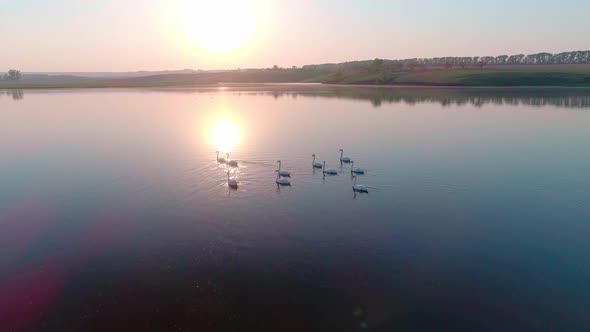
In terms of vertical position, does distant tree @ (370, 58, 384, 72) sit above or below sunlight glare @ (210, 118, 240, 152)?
above

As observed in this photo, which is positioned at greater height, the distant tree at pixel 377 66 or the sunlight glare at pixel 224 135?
the distant tree at pixel 377 66

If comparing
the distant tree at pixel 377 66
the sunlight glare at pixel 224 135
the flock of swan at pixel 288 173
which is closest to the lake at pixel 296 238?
the flock of swan at pixel 288 173

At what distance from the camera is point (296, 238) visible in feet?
61.8

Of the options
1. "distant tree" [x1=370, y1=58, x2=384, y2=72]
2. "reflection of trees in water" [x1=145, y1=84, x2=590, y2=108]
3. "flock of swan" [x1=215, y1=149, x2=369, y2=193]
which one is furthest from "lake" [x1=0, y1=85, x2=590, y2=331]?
"distant tree" [x1=370, y1=58, x2=384, y2=72]

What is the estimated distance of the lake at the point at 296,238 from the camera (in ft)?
45.5

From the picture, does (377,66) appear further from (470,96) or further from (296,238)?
(296,238)

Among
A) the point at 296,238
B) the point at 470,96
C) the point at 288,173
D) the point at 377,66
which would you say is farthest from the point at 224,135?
the point at 377,66

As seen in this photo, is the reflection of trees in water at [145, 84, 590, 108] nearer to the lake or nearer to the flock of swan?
the lake

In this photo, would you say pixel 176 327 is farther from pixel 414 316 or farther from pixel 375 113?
pixel 375 113

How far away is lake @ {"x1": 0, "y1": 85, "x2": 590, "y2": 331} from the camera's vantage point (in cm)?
1386

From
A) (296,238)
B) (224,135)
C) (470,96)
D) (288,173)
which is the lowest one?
(296,238)

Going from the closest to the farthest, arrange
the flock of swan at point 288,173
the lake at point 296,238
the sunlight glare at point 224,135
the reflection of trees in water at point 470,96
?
1. the lake at point 296,238
2. the flock of swan at point 288,173
3. the sunlight glare at point 224,135
4. the reflection of trees in water at point 470,96

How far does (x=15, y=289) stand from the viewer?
49.5ft

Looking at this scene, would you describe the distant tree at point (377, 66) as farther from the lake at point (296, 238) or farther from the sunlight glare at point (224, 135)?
the lake at point (296, 238)
